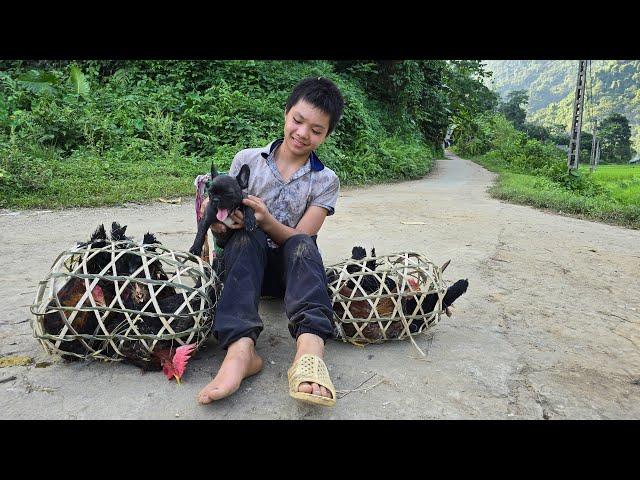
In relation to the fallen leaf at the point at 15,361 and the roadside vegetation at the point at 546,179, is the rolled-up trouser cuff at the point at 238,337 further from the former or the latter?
the roadside vegetation at the point at 546,179

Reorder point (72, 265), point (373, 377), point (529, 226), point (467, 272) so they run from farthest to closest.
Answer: point (529, 226), point (467, 272), point (72, 265), point (373, 377)

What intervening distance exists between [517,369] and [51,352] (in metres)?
2.00

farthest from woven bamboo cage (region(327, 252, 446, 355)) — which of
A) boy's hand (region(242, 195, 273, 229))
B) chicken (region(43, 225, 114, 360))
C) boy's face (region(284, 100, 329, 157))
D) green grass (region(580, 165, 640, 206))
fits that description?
green grass (region(580, 165, 640, 206))

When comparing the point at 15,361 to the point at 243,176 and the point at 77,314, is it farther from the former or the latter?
the point at 243,176

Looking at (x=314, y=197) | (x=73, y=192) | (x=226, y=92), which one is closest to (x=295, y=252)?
Answer: (x=314, y=197)

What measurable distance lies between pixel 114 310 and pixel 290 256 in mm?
802

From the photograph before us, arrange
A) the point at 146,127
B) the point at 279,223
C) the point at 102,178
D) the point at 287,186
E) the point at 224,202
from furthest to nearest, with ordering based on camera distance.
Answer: the point at 146,127 < the point at 102,178 < the point at 287,186 < the point at 279,223 < the point at 224,202

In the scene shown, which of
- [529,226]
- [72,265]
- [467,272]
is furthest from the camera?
[529,226]

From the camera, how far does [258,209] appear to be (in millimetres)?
2326

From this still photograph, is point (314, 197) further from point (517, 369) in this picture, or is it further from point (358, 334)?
point (517, 369)

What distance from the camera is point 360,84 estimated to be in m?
13.5

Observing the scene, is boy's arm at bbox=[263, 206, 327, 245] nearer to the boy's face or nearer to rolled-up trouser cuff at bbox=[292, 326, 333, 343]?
the boy's face

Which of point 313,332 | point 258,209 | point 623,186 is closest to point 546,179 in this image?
point 623,186

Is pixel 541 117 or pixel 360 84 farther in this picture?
pixel 541 117
